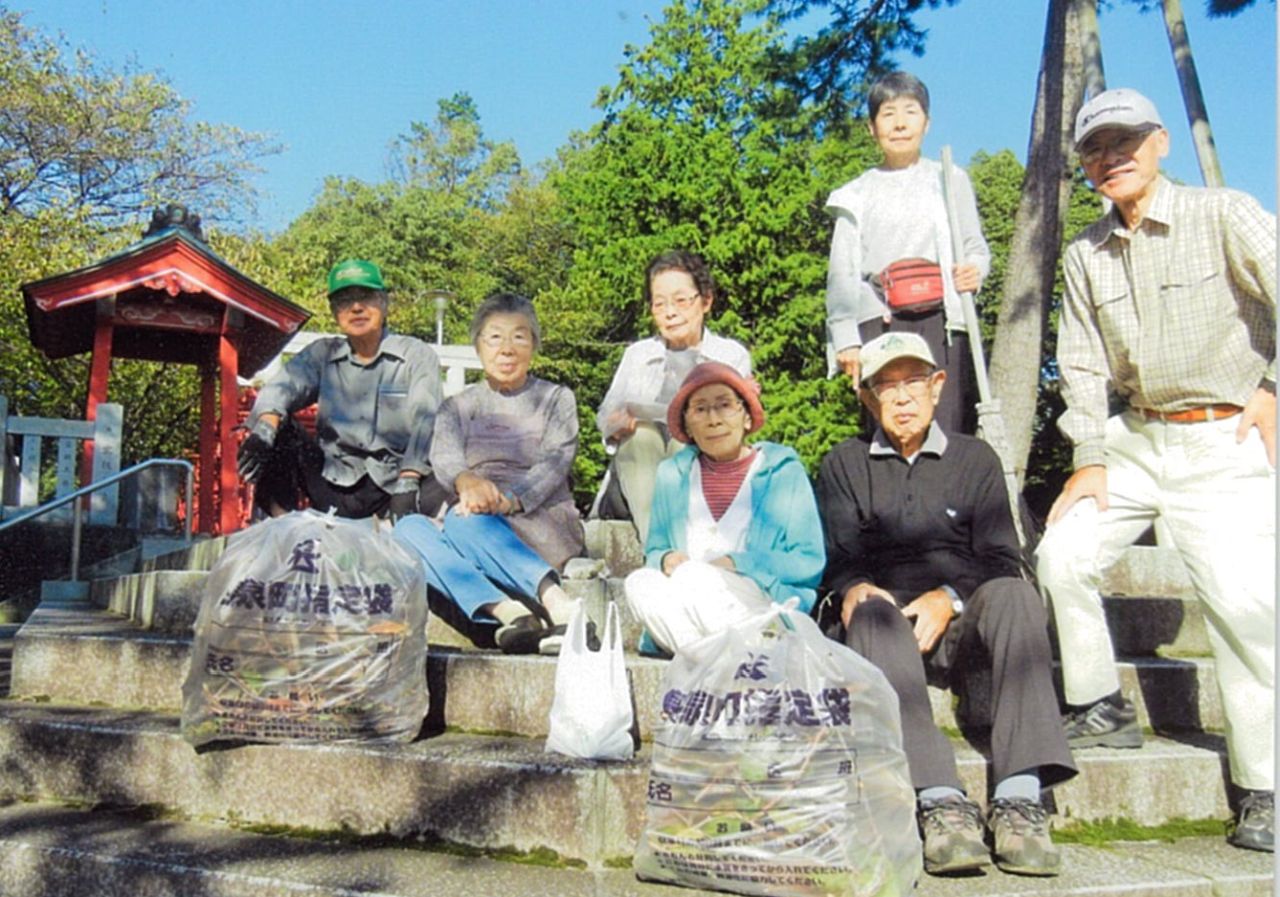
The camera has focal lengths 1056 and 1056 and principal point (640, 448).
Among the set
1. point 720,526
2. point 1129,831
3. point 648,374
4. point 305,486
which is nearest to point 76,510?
point 305,486

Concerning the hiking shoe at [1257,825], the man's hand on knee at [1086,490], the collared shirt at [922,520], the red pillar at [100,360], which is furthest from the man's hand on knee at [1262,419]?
the red pillar at [100,360]

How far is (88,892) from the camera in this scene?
2.69 m

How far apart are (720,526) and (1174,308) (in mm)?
1515

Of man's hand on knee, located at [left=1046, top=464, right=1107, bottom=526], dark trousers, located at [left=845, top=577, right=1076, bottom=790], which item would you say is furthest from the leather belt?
dark trousers, located at [left=845, top=577, right=1076, bottom=790]

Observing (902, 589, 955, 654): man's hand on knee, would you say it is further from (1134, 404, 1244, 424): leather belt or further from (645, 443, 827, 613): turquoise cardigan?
(1134, 404, 1244, 424): leather belt

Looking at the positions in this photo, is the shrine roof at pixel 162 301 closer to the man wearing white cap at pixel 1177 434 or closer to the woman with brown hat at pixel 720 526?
the woman with brown hat at pixel 720 526

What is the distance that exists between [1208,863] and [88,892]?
284 cm

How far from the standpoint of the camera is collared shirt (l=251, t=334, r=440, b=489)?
4.58m

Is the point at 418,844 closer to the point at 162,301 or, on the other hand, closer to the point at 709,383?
the point at 709,383

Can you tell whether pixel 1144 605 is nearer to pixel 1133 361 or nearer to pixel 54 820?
pixel 1133 361

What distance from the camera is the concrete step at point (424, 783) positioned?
270 cm

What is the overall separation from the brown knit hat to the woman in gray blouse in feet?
1.95

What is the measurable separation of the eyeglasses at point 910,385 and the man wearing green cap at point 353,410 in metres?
2.06

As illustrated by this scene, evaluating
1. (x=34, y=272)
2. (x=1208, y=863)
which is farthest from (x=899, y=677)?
(x=34, y=272)
